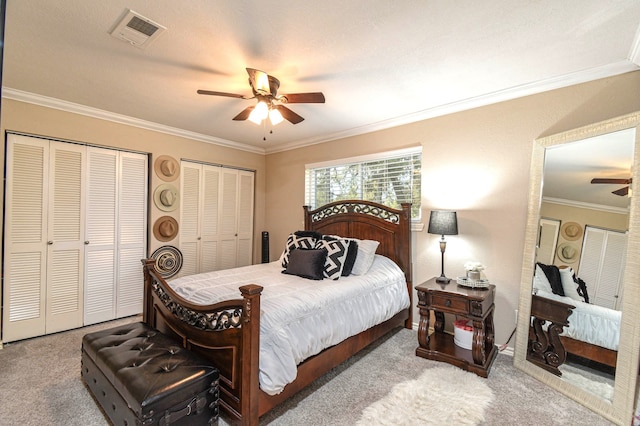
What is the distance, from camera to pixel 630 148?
2148mm

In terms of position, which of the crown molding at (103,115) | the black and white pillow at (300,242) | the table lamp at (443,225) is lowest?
the black and white pillow at (300,242)

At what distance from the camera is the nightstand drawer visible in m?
2.64

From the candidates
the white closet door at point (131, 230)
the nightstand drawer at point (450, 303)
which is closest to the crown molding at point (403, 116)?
the white closet door at point (131, 230)

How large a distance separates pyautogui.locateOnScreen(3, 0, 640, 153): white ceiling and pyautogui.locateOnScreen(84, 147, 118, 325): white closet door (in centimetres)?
70

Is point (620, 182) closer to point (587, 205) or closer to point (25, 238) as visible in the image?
point (587, 205)

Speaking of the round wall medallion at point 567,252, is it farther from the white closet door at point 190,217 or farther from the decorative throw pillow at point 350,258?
the white closet door at point 190,217

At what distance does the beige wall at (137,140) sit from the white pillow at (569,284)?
410 cm

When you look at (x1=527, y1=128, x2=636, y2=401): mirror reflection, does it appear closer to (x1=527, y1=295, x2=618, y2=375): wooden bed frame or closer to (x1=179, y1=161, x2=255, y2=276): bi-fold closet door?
(x1=527, y1=295, x2=618, y2=375): wooden bed frame

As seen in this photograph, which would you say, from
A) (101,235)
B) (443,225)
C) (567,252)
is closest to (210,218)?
(101,235)

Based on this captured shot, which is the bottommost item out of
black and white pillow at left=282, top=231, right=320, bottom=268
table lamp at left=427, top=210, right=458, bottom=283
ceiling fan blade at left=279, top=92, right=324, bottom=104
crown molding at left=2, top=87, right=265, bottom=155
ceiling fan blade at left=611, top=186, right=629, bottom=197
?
black and white pillow at left=282, top=231, right=320, bottom=268

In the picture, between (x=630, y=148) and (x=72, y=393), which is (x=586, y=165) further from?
(x=72, y=393)

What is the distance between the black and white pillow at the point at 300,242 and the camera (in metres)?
3.41

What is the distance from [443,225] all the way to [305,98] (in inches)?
69.8

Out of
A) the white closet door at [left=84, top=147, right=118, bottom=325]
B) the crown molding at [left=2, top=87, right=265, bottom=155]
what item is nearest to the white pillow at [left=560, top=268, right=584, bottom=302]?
the crown molding at [left=2, top=87, right=265, bottom=155]
